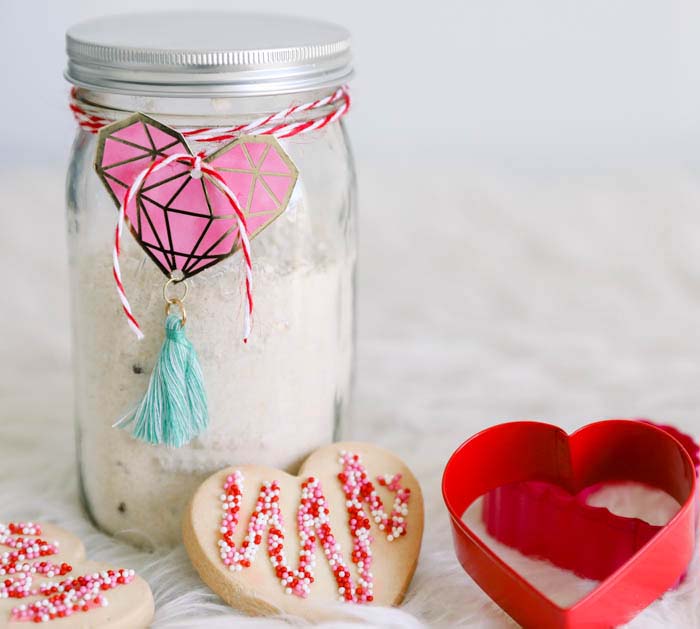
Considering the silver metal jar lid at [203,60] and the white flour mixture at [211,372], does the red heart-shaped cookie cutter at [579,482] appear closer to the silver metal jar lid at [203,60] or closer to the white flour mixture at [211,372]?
the white flour mixture at [211,372]

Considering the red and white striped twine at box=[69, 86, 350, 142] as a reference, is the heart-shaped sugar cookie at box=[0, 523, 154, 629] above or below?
below

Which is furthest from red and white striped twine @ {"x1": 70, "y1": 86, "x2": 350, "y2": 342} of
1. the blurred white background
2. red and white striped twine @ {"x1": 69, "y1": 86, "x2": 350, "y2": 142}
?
the blurred white background

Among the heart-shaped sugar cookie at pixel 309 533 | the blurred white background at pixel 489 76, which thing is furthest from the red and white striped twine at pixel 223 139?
the blurred white background at pixel 489 76

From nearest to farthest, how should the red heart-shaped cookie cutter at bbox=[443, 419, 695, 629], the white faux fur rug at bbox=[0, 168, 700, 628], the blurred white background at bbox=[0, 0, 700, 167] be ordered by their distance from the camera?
the red heart-shaped cookie cutter at bbox=[443, 419, 695, 629]
the white faux fur rug at bbox=[0, 168, 700, 628]
the blurred white background at bbox=[0, 0, 700, 167]

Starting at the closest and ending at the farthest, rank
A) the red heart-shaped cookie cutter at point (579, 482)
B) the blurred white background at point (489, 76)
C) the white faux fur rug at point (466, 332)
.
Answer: the red heart-shaped cookie cutter at point (579, 482)
the white faux fur rug at point (466, 332)
the blurred white background at point (489, 76)

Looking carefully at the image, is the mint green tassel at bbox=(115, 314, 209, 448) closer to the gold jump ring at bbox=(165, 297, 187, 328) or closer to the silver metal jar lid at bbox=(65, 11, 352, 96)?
the gold jump ring at bbox=(165, 297, 187, 328)

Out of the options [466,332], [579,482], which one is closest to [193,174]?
[579,482]
